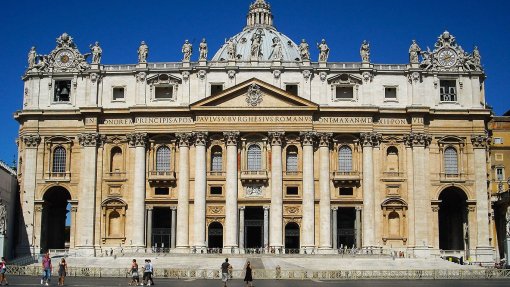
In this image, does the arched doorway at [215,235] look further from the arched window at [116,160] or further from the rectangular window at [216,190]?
the arched window at [116,160]

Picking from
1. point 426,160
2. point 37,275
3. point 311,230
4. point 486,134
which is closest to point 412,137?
point 426,160

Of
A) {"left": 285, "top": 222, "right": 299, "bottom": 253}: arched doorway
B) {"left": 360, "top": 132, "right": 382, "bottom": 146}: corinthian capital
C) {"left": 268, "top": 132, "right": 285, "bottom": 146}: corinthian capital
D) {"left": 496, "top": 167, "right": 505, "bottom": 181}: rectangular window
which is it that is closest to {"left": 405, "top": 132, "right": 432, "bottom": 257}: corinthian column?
{"left": 360, "top": 132, "right": 382, "bottom": 146}: corinthian capital

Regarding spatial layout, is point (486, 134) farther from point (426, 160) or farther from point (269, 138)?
point (269, 138)

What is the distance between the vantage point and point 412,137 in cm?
8412

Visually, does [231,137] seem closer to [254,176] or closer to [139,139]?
[254,176]

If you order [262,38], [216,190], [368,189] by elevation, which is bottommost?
[216,190]

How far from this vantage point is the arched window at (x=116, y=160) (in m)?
86.0

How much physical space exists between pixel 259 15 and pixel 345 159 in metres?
51.2

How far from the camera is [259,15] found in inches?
5118

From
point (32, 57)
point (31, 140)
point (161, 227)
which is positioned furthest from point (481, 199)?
point (32, 57)

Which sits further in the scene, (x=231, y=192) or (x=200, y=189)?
(x=200, y=189)

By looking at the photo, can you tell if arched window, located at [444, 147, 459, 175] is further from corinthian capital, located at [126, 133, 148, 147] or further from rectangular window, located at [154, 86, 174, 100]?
corinthian capital, located at [126, 133, 148, 147]

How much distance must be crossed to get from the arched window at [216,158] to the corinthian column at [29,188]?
1930 centimetres

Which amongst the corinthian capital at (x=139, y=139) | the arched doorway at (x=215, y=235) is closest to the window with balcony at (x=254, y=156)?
the arched doorway at (x=215, y=235)
